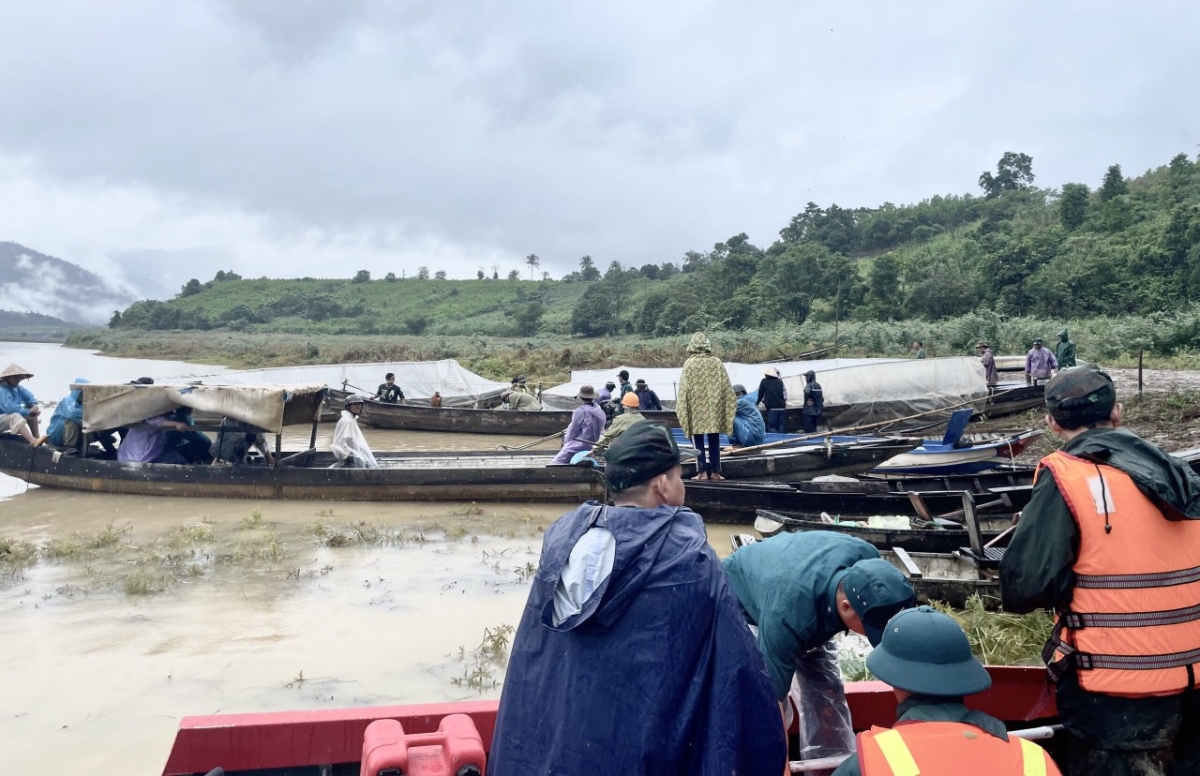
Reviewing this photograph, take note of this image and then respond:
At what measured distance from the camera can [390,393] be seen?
20.2 metres

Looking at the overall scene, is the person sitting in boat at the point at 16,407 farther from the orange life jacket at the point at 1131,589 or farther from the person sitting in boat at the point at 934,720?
the orange life jacket at the point at 1131,589

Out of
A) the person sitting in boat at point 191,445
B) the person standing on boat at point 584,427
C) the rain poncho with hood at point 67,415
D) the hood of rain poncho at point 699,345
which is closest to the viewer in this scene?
the hood of rain poncho at point 699,345

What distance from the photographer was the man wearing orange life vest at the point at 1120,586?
246 centimetres

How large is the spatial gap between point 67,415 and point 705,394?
29.6ft

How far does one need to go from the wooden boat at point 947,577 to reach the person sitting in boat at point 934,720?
357 cm

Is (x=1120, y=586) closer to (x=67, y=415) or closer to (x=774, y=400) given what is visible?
(x=67, y=415)

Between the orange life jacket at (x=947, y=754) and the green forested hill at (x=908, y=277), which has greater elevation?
the green forested hill at (x=908, y=277)

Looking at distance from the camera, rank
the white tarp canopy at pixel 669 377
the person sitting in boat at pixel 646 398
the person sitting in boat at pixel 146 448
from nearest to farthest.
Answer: the person sitting in boat at pixel 146 448 → the person sitting in boat at pixel 646 398 → the white tarp canopy at pixel 669 377

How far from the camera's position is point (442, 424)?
19.4 m

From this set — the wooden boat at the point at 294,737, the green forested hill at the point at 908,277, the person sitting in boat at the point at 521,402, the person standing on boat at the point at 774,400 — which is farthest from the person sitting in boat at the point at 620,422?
the green forested hill at the point at 908,277

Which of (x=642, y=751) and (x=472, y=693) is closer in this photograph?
(x=642, y=751)

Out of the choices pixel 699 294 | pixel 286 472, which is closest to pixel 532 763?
pixel 286 472

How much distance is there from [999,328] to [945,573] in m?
24.7

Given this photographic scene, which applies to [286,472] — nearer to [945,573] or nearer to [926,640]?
[945,573]
